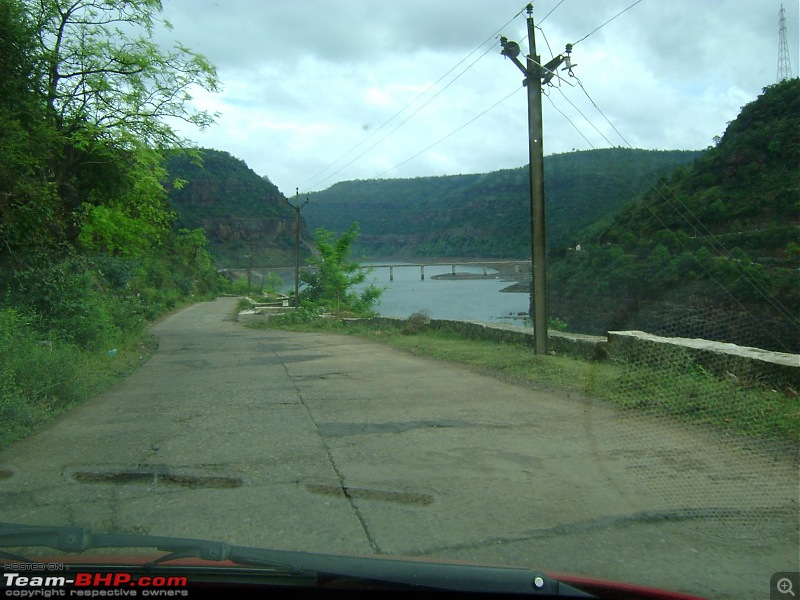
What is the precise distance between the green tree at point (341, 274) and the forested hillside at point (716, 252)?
534 inches

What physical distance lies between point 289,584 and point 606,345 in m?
9.44

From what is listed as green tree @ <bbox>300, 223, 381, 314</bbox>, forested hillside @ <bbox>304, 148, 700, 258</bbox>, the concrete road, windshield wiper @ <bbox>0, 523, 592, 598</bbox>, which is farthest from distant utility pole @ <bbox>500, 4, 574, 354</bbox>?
green tree @ <bbox>300, 223, 381, 314</bbox>

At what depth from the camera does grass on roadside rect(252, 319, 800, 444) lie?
6922 mm

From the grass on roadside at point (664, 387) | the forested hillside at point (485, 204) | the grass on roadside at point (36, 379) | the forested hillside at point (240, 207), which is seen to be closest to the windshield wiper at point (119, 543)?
the grass on roadside at point (36, 379)

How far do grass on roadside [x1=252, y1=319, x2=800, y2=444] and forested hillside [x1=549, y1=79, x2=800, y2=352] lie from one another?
415cm

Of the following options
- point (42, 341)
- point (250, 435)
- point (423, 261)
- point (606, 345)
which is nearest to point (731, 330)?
point (606, 345)

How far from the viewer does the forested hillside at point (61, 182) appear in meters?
9.96

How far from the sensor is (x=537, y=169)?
41.6 ft

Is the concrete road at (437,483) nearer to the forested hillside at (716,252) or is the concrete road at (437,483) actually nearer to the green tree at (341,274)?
the forested hillside at (716,252)

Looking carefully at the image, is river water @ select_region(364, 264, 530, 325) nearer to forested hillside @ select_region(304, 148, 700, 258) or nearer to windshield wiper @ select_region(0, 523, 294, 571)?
forested hillside @ select_region(304, 148, 700, 258)

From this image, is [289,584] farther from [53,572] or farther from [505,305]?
[505,305]

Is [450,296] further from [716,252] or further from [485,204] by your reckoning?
[716,252]

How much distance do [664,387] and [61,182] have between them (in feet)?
48.3

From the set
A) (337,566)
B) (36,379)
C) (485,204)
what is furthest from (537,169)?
(485,204)
